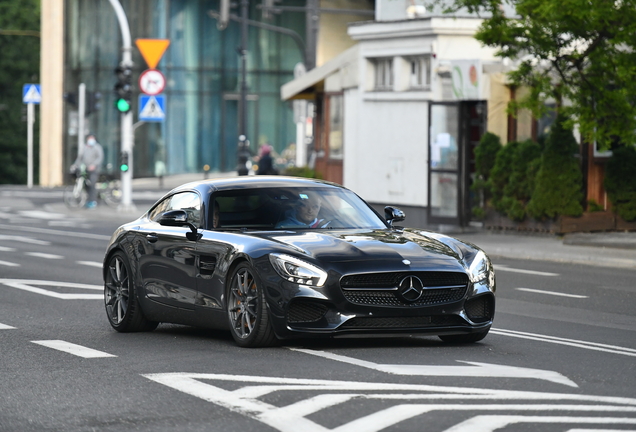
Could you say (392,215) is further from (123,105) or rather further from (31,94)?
(31,94)

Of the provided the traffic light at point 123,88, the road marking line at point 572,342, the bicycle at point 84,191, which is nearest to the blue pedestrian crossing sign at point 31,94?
the bicycle at point 84,191

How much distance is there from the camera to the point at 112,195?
4094 centimetres

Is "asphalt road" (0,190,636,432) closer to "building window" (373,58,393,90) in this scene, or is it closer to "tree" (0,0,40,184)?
"building window" (373,58,393,90)

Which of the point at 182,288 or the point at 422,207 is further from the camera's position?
the point at 422,207

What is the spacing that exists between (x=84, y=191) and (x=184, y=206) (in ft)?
94.5

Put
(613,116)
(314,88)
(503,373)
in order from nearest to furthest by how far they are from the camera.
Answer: (503,373)
(613,116)
(314,88)

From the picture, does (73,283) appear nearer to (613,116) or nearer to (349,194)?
(349,194)

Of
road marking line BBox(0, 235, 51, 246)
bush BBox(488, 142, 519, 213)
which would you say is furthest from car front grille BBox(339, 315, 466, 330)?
bush BBox(488, 142, 519, 213)

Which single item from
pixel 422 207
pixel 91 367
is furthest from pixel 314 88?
pixel 91 367

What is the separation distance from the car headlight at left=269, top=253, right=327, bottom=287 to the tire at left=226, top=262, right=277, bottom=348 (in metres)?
0.21

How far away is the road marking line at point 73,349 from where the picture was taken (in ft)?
32.7

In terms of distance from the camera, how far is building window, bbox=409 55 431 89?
30891 millimetres

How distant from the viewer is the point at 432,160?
98.5ft

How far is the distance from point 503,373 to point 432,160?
21577 mm
